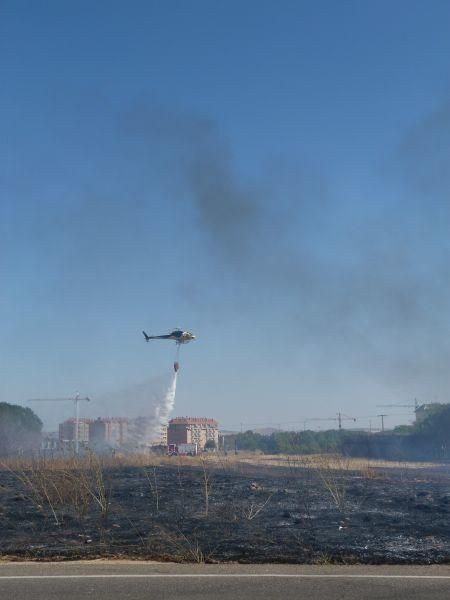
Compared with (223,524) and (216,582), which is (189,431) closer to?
(223,524)

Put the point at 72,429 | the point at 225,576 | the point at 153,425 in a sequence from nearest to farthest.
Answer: the point at 225,576
the point at 153,425
the point at 72,429

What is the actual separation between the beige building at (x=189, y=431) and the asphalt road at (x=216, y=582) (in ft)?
295

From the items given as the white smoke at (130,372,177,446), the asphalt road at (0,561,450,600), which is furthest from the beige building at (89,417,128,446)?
the asphalt road at (0,561,450,600)

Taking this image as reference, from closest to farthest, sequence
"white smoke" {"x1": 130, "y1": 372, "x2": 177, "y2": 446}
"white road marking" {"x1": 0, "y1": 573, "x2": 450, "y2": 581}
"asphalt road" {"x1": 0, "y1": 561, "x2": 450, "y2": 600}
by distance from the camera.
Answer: "asphalt road" {"x1": 0, "y1": 561, "x2": 450, "y2": 600}, "white road marking" {"x1": 0, "y1": 573, "x2": 450, "y2": 581}, "white smoke" {"x1": 130, "y1": 372, "x2": 177, "y2": 446}

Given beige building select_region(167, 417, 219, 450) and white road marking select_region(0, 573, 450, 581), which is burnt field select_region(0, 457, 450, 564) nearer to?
white road marking select_region(0, 573, 450, 581)

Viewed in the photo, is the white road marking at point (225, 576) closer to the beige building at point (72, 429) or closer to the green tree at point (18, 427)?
the green tree at point (18, 427)

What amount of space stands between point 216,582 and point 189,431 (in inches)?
4042

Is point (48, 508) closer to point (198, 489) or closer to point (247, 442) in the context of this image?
point (198, 489)

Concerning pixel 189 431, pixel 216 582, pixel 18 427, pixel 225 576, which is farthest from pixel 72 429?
pixel 216 582

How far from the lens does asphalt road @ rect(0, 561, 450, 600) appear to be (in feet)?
30.0

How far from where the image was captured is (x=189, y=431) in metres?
111

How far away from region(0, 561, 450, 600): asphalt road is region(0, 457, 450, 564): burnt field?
96 cm

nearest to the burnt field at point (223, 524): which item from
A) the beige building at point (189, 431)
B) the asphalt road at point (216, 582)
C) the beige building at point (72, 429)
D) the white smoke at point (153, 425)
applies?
the asphalt road at point (216, 582)

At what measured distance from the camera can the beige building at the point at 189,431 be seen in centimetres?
10794
